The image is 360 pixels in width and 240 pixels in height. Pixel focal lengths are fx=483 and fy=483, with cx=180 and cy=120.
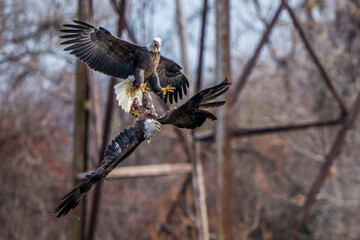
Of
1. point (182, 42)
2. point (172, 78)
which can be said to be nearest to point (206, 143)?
point (182, 42)

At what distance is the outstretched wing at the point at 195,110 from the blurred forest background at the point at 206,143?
10.1 metres

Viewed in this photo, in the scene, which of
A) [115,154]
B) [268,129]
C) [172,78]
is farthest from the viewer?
[268,129]

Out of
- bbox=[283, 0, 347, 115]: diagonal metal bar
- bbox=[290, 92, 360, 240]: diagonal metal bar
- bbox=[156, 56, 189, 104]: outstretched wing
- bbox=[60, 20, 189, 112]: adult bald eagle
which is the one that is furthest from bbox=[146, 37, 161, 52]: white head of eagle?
bbox=[290, 92, 360, 240]: diagonal metal bar

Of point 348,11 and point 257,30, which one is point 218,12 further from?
point 257,30

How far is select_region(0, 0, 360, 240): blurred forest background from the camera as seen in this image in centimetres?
1416

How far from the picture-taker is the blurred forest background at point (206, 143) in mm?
14164

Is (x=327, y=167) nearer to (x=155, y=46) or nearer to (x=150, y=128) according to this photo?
(x=155, y=46)

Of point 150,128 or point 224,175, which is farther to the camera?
point 224,175

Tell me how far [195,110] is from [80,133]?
3949 mm

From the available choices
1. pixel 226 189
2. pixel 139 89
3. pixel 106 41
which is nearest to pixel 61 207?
pixel 139 89

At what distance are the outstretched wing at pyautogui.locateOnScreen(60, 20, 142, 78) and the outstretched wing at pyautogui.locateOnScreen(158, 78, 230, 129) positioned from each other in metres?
0.52

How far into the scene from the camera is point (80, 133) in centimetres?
598

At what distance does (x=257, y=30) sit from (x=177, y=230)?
29.4 feet

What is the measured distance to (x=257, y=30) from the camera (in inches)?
736
